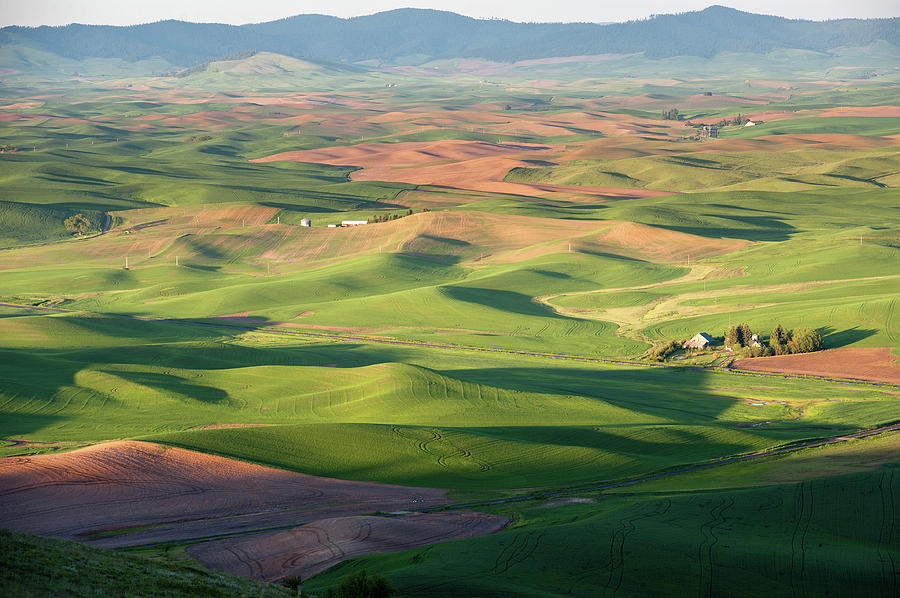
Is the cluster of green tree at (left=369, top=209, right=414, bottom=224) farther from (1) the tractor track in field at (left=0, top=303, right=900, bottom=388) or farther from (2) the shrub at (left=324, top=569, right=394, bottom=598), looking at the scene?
(2) the shrub at (left=324, top=569, right=394, bottom=598)

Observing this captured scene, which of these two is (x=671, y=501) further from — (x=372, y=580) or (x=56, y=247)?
(x=56, y=247)

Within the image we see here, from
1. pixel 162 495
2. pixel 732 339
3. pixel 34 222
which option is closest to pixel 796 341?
pixel 732 339

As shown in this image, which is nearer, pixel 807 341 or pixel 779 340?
pixel 807 341

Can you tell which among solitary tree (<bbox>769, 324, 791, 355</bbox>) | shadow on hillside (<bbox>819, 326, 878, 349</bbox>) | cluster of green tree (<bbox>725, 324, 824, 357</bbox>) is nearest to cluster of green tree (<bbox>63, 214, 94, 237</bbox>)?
cluster of green tree (<bbox>725, 324, 824, 357</bbox>)

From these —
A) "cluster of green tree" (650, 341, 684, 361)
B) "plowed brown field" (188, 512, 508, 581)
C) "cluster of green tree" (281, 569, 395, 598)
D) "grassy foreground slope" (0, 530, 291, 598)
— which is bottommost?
"cluster of green tree" (650, 341, 684, 361)

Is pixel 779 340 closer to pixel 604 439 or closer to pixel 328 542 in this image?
pixel 604 439

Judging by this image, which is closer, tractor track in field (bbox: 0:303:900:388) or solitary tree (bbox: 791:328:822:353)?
tractor track in field (bbox: 0:303:900:388)
